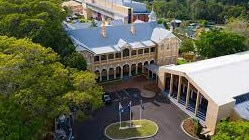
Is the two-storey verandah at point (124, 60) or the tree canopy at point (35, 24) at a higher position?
the tree canopy at point (35, 24)

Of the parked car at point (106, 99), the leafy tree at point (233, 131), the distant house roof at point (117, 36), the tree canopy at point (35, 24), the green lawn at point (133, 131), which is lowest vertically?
the green lawn at point (133, 131)

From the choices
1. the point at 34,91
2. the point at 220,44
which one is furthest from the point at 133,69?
the point at 34,91

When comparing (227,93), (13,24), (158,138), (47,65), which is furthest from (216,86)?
(13,24)

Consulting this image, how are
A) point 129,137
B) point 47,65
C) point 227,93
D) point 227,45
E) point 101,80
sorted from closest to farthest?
point 47,65 → point 129,137 → point 227,93 → point 101,80 → point 227,45

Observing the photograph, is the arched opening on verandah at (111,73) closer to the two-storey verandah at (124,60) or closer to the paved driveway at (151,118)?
the two-storey verandah at (124,60)

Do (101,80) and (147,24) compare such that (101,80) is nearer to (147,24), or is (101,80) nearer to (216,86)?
(147,24)

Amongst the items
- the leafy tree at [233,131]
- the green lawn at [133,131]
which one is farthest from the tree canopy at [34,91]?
the leafy tree at [233,131]
